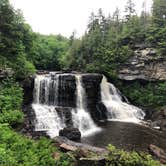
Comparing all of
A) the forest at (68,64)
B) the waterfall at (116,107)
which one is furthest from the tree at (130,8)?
the waterfall at (116,107)

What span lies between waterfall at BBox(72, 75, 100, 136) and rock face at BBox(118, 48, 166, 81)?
8.70m

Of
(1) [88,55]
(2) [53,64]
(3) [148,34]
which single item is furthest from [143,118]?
(2) [53,64]

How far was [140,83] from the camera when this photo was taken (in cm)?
3325

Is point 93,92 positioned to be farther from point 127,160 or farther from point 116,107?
point 127,160

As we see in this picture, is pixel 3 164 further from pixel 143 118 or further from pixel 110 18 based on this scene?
pixel 110 18

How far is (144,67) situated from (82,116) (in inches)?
562

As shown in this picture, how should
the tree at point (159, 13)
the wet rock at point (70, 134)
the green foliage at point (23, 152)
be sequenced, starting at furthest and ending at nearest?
the tree at point (159, 13), the wet rock at point (70, 134), the green foliage at point (23, 152)

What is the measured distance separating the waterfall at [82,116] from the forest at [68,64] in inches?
214

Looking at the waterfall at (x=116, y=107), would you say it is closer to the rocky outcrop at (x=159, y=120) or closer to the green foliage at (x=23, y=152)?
the rocky outcrop at (x=159, y=120)

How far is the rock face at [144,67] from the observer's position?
3177cm

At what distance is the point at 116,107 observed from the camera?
27141 mm

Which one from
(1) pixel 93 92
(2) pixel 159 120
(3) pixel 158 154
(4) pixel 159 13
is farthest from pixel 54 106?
(4) pixel 159 13

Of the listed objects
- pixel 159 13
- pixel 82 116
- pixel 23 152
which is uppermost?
pixel 159 13

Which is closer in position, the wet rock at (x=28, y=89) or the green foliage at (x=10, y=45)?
the green foliage at (x=10, y=45)
